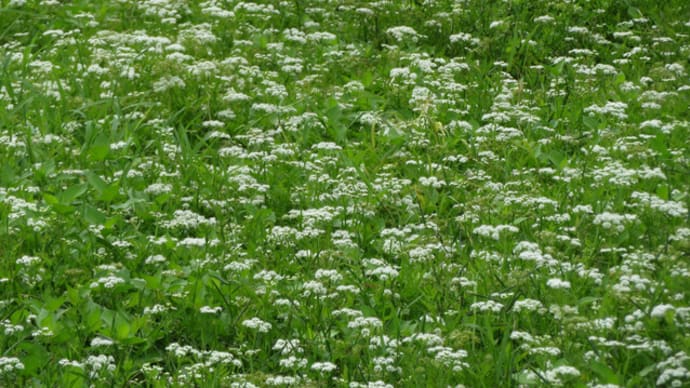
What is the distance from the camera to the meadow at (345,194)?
4.01 metres

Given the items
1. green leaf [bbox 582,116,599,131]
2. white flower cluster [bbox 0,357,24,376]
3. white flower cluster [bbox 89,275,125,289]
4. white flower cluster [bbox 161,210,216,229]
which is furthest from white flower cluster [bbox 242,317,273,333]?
green leaf [bbox 582,116,599,131]

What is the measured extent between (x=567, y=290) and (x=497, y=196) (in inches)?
42.5

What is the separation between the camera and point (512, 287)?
13.9 feet

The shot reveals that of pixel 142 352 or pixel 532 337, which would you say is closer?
pixel 532 337

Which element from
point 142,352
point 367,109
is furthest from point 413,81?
point 142,352

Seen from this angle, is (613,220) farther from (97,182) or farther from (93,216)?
(97,182)

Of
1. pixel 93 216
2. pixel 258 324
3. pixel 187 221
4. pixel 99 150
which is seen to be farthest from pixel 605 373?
pixel 99 150

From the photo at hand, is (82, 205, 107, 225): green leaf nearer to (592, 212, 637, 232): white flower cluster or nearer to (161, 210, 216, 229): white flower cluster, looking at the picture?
(161, 210, 216, 229): white flower cluster

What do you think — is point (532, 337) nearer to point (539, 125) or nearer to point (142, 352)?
point (142, 352)

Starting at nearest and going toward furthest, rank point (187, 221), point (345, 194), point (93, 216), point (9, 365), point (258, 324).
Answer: point (9, 365)
point (258, 324)
point (187, 221)
point (93, 216)
point (345, 194)

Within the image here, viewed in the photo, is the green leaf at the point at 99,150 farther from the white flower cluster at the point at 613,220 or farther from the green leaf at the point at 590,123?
the white flower cluster at the point at 613,220

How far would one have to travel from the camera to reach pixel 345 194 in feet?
17.5

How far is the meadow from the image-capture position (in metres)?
4.01

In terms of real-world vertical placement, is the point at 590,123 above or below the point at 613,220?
below
